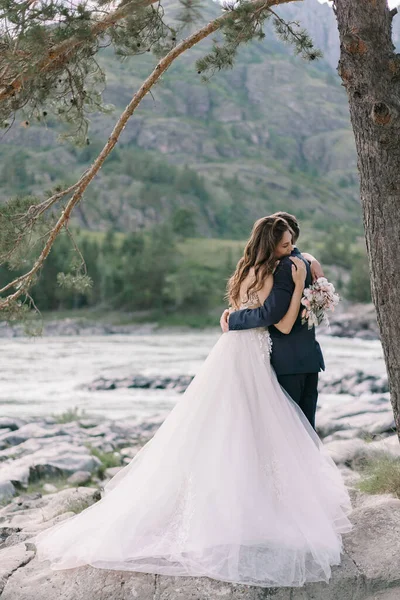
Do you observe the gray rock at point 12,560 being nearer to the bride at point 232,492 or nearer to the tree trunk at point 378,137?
the bride at point 232,492

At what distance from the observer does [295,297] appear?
432cm

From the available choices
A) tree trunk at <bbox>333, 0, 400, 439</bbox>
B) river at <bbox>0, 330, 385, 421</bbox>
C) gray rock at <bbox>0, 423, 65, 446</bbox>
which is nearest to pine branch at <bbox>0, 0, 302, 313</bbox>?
tree trunk at <bbox>333, 0, 400, 439</bbox>

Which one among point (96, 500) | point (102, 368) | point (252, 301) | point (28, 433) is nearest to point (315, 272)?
point (252, 301)

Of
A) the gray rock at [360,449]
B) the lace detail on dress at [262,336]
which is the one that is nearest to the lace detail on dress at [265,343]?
the lace detail on dress at [262,336]

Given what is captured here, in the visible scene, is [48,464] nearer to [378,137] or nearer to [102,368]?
[378,137]

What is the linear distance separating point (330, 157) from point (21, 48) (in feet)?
503

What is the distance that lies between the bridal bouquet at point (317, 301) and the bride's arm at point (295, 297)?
0.04m

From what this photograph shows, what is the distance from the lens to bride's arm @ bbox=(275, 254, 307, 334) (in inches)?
170

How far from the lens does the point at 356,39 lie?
4.22 m

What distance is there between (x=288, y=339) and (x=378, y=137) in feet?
4.60

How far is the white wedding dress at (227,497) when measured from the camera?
12.4 ft

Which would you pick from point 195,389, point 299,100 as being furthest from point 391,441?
point 299,100

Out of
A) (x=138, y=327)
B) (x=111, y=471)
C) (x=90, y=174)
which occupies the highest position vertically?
(x=90, y=174)

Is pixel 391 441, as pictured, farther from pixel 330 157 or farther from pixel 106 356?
pixel 330 157
